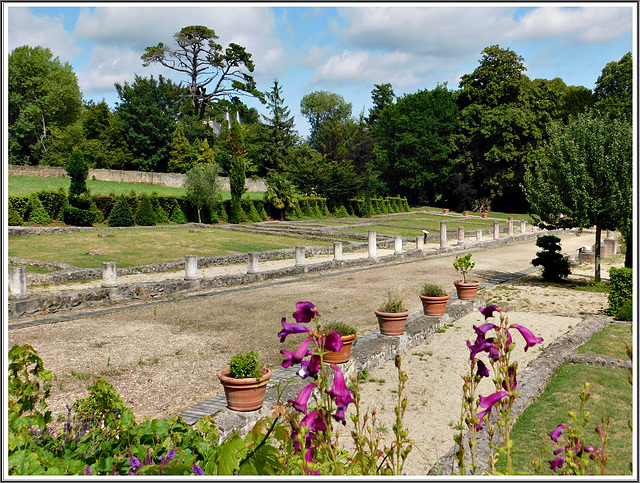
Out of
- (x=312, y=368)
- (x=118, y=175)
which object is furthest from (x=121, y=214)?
(x=312, y=368)

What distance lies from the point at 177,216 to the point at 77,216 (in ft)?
22.5

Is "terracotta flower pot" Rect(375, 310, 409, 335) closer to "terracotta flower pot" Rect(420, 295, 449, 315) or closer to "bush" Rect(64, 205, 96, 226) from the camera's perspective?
"terracotta flower pot" Rect(420, 295, 449, 315)

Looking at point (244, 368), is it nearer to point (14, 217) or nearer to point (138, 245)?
point (138, 245)

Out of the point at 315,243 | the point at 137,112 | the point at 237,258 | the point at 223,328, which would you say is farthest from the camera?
the point at 137,112

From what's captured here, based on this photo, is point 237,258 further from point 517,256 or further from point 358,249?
point 517,256

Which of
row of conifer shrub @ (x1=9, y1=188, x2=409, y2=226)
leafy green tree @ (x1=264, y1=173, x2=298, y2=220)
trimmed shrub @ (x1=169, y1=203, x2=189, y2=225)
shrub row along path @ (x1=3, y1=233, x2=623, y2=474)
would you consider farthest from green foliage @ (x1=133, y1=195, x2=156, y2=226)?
shrub row along path @ (x1=3, y1=233, x2=623, y2=474)

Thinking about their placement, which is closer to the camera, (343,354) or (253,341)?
(343,354)

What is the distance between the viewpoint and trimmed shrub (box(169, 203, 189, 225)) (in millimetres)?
36188

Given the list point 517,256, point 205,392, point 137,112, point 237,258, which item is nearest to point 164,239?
point 237,258

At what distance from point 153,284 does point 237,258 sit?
7.70 meters

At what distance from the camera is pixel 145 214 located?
3375 cm

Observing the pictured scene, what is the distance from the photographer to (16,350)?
292cm

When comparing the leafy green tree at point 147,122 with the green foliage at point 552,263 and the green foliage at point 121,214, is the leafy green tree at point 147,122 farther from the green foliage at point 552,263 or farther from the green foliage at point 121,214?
the green foliage at point 552,263

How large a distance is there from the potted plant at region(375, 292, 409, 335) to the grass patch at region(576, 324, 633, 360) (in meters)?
2.90
